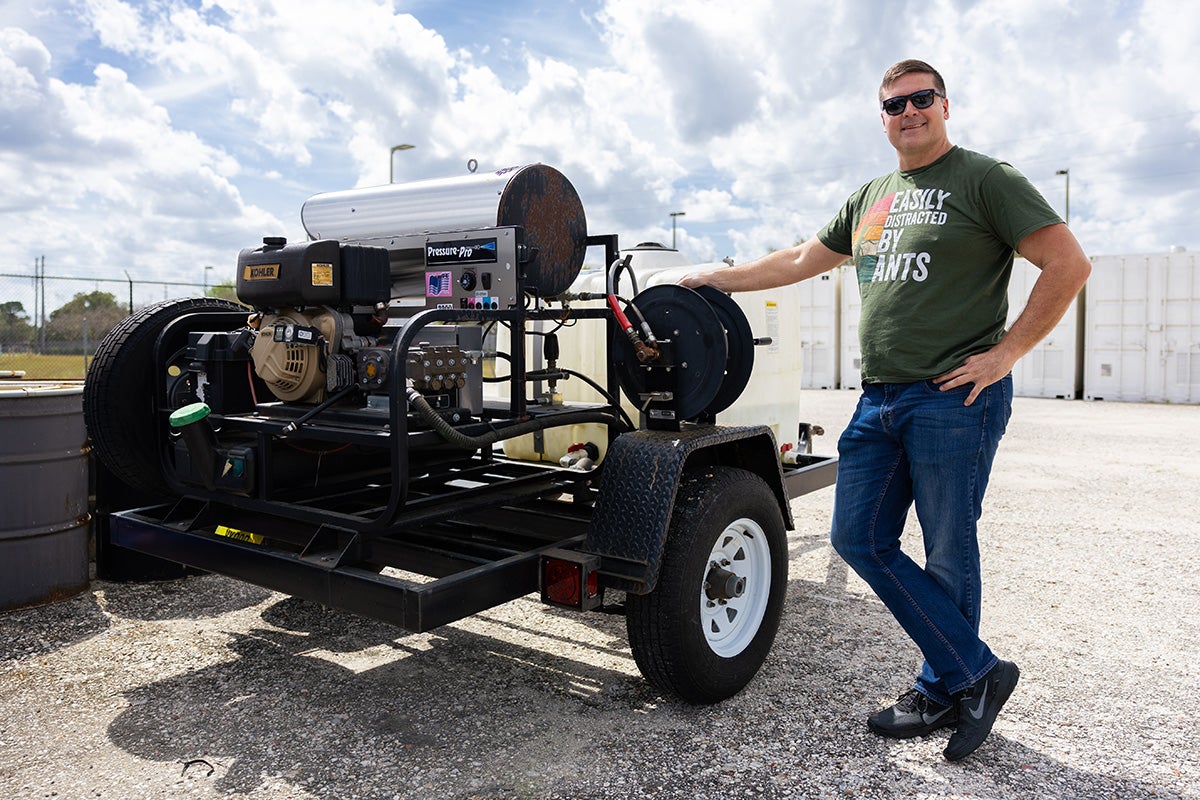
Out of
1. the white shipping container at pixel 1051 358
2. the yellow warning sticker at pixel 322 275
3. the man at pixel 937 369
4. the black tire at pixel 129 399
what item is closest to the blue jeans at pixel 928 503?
the man at pixel 937 369

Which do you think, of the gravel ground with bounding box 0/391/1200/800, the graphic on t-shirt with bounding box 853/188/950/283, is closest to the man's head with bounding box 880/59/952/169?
the graphic on t-shirt with bounding box 853/188/950/283

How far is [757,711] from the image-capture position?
3.71 m

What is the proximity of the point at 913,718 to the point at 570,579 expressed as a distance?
4.38ft

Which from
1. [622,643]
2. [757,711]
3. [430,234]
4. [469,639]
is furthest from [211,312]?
[757,711]

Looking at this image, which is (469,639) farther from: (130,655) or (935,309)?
(935,309)

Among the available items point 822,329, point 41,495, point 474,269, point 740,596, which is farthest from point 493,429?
point 822,329

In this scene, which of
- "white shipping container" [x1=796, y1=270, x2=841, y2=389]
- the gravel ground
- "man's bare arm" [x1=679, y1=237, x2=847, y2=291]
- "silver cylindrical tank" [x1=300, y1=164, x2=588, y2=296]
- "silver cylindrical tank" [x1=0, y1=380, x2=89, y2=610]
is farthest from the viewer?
A: "white shipping container" [x1=796, y1=270, x2=841, y2=389]

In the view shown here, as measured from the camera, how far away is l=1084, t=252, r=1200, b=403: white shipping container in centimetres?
1769

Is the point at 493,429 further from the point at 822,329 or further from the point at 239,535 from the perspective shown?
the point at 822,329

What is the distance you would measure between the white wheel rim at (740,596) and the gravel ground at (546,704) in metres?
0.25

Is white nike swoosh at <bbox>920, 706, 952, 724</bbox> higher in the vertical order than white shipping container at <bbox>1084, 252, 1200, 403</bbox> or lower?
lower

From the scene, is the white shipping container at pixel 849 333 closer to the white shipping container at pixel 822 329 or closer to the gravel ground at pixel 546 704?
the white shipping container at pixel 822 329

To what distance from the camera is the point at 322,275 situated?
12.0 feet

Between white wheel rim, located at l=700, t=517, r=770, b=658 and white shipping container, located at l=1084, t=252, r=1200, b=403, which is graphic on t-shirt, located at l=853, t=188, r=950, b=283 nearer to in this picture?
white wheel rim, located at l=700, t=517, r=770, b=658
